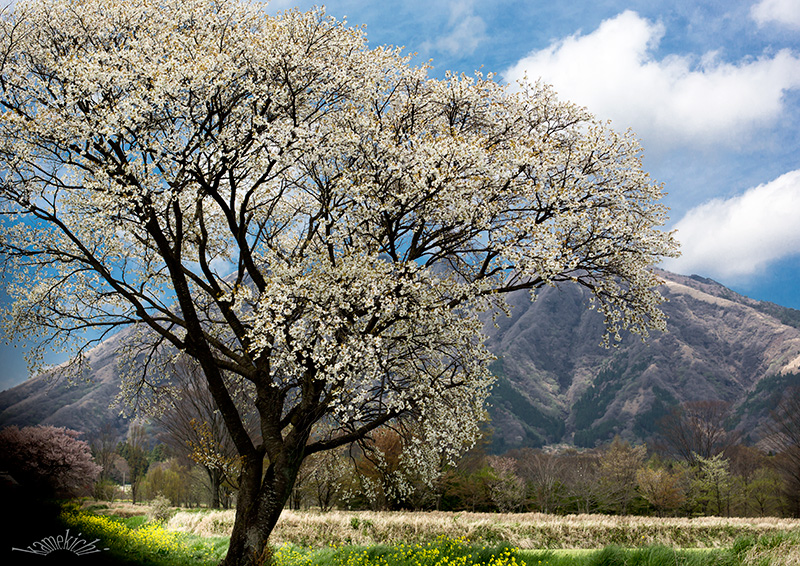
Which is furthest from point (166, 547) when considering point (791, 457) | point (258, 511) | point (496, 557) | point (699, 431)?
point (699, 431)

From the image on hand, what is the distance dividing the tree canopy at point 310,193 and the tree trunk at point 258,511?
0.07 metres

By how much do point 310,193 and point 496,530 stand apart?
15138mm

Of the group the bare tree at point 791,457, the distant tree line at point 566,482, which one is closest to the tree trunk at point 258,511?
the distant tree line at point 566,482

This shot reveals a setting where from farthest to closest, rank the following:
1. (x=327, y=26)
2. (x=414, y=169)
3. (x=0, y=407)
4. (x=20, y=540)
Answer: (x=327, y=26), (x=414, y=169), (x=20, y=540), (x=0, y=407)

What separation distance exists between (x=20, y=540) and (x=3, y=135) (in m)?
10.4

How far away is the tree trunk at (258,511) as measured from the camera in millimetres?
12328

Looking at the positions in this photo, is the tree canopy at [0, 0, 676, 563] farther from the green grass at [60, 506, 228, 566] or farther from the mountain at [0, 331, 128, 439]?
the green grass at [60, 506, 228, 566]

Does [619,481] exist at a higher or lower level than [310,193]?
lower

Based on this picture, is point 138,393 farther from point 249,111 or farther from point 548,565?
point 548,565

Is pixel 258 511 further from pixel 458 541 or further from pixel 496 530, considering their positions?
pixel 496 530

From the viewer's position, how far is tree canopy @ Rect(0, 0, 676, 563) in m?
11.6

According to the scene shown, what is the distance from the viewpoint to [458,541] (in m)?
12.8

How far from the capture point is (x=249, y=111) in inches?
504

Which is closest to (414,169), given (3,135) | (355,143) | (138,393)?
(355,143)
